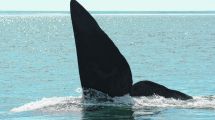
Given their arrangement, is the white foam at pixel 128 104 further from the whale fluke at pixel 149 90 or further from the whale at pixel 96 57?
the whale at pixel 96 57

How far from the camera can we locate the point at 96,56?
2061cm

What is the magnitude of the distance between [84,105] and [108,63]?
2.69 metres

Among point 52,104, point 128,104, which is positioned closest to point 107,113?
point 128,104

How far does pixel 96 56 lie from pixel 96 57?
1.4 inches

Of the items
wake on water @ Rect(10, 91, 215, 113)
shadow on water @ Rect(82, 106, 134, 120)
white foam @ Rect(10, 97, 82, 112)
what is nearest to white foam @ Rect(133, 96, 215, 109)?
wake on water @ Rect(10, 91, 215, 113)

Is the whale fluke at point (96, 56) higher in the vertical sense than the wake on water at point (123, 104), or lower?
higher

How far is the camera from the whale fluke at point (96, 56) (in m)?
20.2

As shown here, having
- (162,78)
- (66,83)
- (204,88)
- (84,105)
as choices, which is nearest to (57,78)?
(66,83)

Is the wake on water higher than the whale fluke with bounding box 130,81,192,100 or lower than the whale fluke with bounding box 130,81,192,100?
lower

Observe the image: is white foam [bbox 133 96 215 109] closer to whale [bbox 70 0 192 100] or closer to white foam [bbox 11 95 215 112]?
white foam [bbox 11 95 215 112]

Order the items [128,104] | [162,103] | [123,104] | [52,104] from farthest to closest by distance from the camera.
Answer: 1. [52,104]
2. [162,103]
3. [128,104]
4. [123,104]

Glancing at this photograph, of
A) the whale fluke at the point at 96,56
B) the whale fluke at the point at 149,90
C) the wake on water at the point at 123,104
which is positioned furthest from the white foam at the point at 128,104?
the whale fluke at the point at 96,56

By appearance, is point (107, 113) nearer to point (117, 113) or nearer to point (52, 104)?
point (117, 113)

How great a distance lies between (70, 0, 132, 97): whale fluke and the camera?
797 inches
